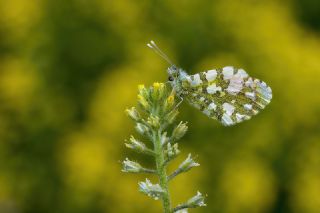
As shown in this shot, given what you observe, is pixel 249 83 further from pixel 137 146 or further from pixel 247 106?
pixel 137 146

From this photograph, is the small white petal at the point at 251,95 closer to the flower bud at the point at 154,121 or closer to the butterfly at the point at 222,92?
the butterfly at the point at 222,92

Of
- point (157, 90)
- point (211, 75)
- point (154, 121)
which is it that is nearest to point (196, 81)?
point (211, 75)

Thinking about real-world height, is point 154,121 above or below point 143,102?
below

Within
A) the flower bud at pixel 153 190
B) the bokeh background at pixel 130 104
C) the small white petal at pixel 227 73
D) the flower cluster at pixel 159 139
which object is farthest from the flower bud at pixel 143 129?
the bokeh background at pixel 130 104

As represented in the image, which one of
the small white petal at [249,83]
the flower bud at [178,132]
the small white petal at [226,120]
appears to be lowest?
the flower bud at [178,132]

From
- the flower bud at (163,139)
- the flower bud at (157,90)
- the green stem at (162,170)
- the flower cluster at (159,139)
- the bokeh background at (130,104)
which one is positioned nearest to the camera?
the green stem at (162,170)

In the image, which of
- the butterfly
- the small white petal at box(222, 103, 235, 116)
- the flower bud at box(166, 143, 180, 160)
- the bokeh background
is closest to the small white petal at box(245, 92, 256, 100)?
the butterfly

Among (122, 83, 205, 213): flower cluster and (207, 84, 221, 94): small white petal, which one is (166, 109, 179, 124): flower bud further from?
(207, 84, 221, 94): small white petal

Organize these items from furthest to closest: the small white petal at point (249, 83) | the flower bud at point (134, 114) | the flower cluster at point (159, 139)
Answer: the small white petal at point (249, 83)
the flower bud at point (134, 114)
the flower cluster at point (159, 139)

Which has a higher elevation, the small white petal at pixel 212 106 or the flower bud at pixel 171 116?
the small white petal at pixel 212 106
